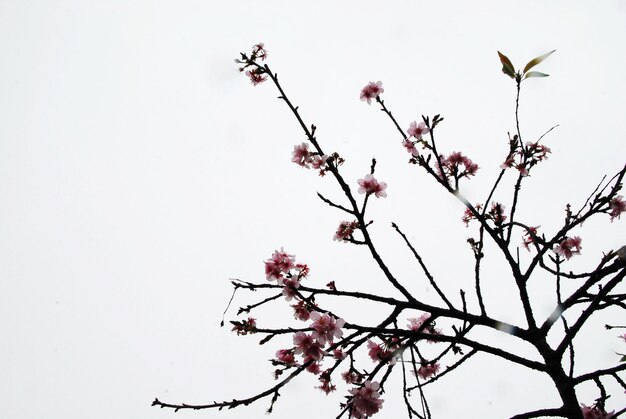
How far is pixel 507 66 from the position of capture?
116 inches

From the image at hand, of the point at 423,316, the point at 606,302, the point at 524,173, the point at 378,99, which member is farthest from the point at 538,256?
the point at 378,99

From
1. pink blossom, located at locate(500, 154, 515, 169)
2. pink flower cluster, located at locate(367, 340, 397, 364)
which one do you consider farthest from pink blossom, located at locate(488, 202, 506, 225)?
pink flower cluster, located at locate(367, 340, 397, 364)

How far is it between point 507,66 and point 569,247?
76.8 inches

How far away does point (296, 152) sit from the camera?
12.0 feet

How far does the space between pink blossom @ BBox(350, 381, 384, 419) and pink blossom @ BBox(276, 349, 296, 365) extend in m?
0.46

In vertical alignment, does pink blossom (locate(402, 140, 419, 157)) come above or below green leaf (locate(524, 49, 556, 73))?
above

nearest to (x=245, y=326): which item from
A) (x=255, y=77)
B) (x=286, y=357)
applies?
(x=286, y=357)

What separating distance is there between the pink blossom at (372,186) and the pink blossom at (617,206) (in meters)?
1.92

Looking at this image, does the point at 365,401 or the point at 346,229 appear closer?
the point at 365,401

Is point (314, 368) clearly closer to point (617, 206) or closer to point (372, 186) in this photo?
point (372, 186)

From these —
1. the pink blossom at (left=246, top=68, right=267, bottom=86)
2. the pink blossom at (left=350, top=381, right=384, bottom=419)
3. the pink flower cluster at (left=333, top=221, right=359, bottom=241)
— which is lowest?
the pink blossom at (left=350, top=381, right=384, bottom=419)

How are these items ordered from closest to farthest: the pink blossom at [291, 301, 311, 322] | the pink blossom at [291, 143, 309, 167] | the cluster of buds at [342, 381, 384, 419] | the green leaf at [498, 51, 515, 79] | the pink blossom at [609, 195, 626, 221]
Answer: the cluster of buds at [342, 381, 384, 419], the pink blossom at [291, 301, 311, 322], the green leaf at [498, 51, 515, 79], the pink blossom at [609, 195, 626, 221], the pink blossom at [291, 143, 309, 167]

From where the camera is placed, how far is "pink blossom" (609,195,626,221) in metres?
3.30

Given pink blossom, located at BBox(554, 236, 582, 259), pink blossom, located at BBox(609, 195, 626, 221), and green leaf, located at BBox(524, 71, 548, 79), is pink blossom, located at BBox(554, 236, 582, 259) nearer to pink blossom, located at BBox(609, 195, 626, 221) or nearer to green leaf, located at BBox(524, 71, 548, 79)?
pink blossom, located at BBox(609, 195, 626, 221)
